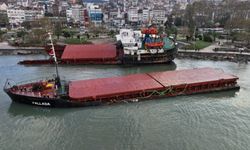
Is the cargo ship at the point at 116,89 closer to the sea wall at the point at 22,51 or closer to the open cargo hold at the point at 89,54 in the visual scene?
the open cargo hold at the point at 89,54

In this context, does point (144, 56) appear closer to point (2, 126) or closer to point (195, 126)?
point (195, 126)

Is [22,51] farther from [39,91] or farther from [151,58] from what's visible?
[39,91]

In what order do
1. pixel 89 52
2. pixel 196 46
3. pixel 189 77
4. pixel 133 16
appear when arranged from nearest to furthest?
pixel 189 77
pixel 89 52
pixel 196 46
pixel 133 16

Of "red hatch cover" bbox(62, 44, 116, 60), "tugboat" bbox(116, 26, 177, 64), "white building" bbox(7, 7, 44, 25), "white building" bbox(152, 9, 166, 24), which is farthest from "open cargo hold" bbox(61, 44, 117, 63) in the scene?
"white building" bbox(152, 9, 166, 24)

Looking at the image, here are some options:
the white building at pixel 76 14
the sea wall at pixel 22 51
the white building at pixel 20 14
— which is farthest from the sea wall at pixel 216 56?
the white building at pixel 76 14

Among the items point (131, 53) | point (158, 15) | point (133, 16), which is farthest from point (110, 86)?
point (158, 15)

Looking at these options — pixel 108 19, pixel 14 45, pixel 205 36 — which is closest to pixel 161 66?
pixel 205 36
